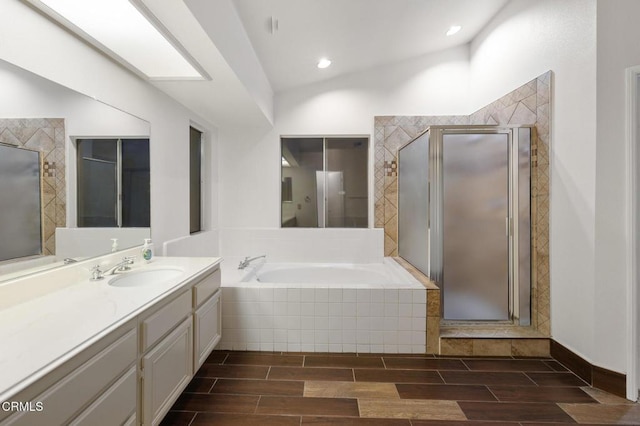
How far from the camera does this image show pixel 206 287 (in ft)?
6.43

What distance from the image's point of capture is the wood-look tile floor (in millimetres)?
1651

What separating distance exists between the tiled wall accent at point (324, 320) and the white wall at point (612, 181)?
44.4 inches

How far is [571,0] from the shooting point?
6.88 ft

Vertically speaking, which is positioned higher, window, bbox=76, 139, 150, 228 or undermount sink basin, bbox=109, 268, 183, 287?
window, bbox=76, 139, 150, 228

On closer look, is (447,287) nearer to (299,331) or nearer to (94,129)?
(299,331)

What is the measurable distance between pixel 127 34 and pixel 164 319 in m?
1.64

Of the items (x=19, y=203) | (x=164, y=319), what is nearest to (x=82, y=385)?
(x=164, y=319)

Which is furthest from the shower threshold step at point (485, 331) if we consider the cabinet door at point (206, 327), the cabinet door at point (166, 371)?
the cabinet door at point (166, 371)

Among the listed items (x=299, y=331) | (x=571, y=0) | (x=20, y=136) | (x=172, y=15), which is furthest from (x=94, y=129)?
(x=571, y=0)

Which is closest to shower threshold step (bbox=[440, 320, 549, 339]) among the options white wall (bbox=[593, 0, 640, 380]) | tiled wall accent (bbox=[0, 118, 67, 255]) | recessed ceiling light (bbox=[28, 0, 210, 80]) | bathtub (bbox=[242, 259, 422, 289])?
white wall (bbox=[593, 0, 640, 380])

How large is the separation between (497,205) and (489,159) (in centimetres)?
40

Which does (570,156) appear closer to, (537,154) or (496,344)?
(537,154)
